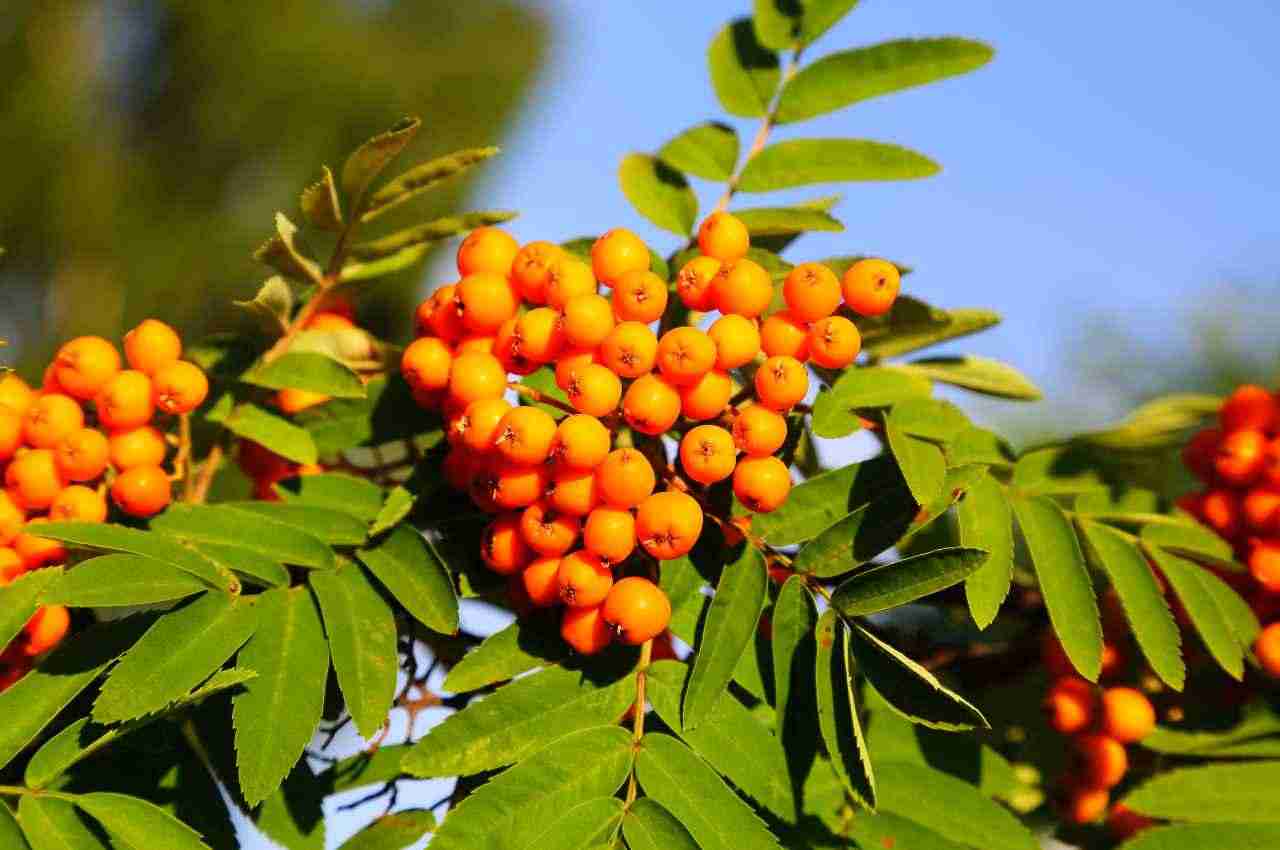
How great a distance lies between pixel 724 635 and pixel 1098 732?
599 millimetres

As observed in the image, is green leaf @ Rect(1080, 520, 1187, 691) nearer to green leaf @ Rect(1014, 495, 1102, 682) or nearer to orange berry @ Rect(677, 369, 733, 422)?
green leaf @ Rect(1014, 495, 1102, 682)

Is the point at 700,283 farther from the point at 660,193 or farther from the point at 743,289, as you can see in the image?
the point at 660,193

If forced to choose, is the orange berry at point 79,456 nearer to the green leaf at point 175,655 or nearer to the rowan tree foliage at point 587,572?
the rowan tree foliage at point 587,572

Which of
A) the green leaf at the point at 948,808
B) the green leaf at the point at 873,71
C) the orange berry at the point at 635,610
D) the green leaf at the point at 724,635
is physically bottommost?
the green leaf at the point at 948,808

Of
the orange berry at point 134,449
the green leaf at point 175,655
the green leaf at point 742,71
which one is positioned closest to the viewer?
the green leaf at point 175,655

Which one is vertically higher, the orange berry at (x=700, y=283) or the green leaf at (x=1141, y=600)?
the orange berry at (x=700, y=283)

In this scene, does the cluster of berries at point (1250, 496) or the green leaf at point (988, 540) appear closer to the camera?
the green leaf at point (988, 540)

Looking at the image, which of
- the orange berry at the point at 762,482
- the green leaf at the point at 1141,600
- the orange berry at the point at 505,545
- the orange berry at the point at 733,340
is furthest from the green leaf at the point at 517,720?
the green leaf at the point at 1141,600

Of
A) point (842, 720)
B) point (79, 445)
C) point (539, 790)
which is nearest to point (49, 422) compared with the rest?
point (79, 445)

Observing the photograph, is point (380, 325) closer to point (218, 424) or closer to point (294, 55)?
point (294, 55)

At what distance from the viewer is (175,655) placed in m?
0.92

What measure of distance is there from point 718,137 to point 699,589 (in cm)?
56

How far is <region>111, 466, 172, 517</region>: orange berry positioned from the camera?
1.04 m

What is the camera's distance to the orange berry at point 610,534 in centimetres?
95
